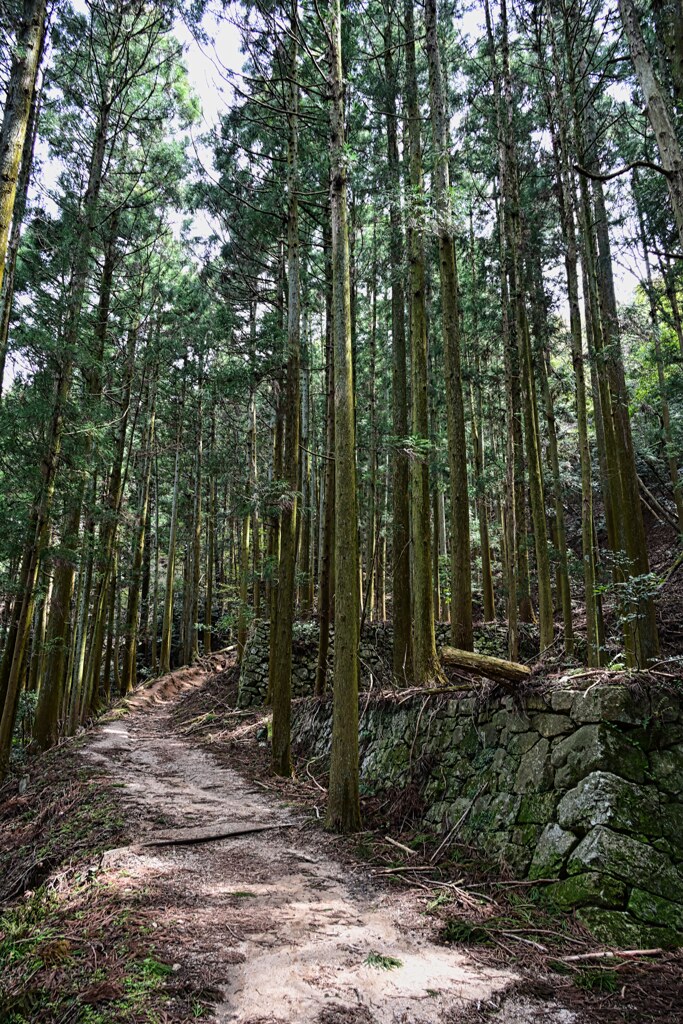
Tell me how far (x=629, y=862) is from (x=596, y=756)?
643 mm

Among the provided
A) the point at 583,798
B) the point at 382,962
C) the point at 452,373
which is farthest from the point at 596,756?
the point at 452,373

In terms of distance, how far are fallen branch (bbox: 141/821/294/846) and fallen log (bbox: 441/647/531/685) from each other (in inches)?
105

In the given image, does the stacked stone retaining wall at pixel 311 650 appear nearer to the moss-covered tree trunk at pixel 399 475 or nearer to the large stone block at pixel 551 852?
the moss-covered tree trunk at pixel 399 475

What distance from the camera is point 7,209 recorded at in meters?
4.43

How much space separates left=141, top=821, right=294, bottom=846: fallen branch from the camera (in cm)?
487

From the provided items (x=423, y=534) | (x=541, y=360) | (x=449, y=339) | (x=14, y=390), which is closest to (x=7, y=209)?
(x=449, y=339)

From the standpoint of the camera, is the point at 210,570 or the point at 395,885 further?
the point at 210,570

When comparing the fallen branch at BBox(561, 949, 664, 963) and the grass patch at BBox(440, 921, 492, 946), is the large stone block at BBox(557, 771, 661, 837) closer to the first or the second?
the fallen branch at BBox(561, 949, 664, 963)

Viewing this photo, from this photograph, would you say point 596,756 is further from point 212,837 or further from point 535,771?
point 212,837

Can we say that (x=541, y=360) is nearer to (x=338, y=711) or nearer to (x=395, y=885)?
(x=338, y=711)

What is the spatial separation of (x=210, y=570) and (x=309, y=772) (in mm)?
12383

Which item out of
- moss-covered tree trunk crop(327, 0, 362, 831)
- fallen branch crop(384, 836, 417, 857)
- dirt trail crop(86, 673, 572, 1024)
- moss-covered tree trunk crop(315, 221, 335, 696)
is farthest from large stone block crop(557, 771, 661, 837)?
moss-covered tree trunk crop(315, 221, 335, 696)

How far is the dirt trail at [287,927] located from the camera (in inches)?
97.0

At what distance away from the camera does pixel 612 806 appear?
3.67 m
